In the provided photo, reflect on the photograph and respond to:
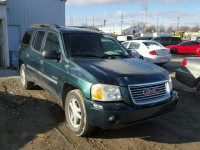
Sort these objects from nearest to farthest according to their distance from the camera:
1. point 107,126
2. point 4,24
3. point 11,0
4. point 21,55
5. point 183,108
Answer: point 107,126
point 183,108
point 21,55
point 4,24
point 11,0

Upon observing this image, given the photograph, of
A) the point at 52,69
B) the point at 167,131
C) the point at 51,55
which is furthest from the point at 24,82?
the point at 167,131

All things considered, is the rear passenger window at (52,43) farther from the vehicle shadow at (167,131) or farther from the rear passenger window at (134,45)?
the rear passenger window at (134,45)

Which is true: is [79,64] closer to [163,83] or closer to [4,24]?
[163,83]

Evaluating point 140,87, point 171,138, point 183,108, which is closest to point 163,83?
point 140,87

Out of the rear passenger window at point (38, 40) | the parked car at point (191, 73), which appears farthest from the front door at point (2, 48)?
the parked car at point (191, 73)

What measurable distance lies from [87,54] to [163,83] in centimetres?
161

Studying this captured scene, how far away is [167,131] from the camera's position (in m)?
4.21

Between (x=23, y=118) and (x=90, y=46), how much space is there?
81.1 inches

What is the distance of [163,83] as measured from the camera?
12.7ft

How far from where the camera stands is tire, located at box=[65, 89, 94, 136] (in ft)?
11.7

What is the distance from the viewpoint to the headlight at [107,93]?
11.0 feet

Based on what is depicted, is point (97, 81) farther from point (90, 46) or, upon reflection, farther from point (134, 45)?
point (134, 45)

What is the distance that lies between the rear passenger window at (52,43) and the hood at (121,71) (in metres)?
0.78

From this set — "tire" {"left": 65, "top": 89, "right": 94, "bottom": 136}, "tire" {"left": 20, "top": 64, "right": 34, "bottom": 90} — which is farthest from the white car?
"tire" {"left": 65, "top": 89, "right": 94, "bottom": 136}
